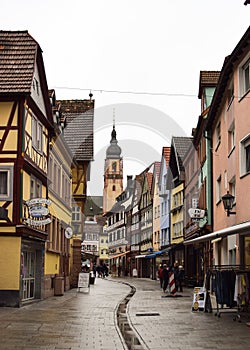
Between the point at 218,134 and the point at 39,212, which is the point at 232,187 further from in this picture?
the point at 39,212

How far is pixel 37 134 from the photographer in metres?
24.5

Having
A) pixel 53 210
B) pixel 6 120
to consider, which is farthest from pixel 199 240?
pixel 53 210

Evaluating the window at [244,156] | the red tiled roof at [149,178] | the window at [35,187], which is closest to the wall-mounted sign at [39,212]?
the window at [35,187]

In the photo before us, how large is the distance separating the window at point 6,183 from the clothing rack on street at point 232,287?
7608 millimetres

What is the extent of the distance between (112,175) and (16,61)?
118232mm

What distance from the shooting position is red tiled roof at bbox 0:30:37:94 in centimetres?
2172

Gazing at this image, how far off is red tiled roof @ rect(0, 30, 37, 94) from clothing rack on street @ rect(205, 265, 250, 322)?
31.0 ft

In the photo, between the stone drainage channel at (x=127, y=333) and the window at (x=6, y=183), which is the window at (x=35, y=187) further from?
the stone drainage channel at (x=127, y=333)

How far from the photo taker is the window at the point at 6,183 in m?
21.3

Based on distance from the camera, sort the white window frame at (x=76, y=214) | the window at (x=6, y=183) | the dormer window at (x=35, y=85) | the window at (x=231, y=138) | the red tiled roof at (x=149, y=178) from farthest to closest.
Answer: the red tiled roof at (x=149, y=178) < the white window frame at (x=76, y=214) < the window at (x=231, y=138) < the dormer window at (x=35, y=85) < the window at (x=6, y=183)

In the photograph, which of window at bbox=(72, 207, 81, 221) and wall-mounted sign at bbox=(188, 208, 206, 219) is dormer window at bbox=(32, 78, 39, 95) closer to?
wall-mounted sign at bbox=(188, 208, 206, 219)

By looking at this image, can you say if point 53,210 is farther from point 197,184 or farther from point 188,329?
point 188,329

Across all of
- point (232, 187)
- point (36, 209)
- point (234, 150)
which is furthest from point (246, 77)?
point (36, 209)

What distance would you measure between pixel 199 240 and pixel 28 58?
31.3 feet
